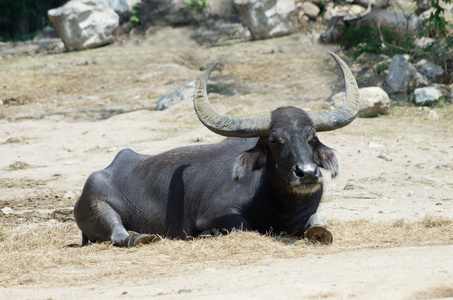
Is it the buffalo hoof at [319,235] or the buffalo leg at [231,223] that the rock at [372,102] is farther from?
the buffalo hoof at [319,235]

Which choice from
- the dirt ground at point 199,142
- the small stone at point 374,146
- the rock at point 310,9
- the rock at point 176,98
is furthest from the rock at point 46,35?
the small stone at point 374,146

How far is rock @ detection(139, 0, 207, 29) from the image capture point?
2294 cm

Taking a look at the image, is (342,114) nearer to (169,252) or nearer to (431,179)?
(169,252)

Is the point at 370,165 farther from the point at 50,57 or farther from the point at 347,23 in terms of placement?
the point at 50,57

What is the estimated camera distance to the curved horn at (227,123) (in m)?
5.51

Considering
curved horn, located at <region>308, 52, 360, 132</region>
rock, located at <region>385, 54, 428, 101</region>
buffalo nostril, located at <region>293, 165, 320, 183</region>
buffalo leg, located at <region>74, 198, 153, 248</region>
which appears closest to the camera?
buffalo nostril, located at <region>293, 165, 320, 183</region>

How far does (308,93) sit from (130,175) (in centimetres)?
859

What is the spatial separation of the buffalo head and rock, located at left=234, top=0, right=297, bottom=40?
49.1ft

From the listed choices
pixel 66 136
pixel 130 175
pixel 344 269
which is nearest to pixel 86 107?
pixel 66 136

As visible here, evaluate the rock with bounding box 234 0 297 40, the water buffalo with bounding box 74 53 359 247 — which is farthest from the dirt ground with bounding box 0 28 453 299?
the rock with bounding box 234 0 297 40

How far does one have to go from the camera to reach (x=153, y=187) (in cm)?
634

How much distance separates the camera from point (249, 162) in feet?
18.6

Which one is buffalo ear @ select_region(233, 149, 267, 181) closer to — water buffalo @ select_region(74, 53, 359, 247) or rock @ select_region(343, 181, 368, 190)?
water buffalo @ select_region(74, 53, 359, 247)

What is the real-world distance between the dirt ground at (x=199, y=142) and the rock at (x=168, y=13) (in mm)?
1159
